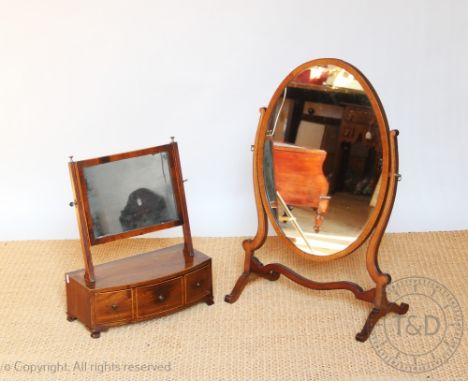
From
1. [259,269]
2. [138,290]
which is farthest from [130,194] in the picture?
[259,269]

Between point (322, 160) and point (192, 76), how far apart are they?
2.94 ft

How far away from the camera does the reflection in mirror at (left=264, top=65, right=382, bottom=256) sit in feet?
10.0

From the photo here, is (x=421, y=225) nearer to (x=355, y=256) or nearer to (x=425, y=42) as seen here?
(x=355, y=256)

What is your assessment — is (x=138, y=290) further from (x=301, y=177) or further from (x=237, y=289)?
(x=301, y=177)

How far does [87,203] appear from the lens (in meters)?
3.10

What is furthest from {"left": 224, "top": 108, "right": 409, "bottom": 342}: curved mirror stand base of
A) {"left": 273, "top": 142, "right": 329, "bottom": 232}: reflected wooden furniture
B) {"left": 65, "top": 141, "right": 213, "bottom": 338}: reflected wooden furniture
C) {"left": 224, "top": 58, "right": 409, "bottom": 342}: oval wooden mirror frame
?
{"left": 65, "top": 141, "right": 213, "bottom": 338}: reflected wooden furniture

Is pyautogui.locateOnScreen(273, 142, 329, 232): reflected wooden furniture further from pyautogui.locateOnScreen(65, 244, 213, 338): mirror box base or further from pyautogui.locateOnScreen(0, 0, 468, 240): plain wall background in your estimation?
pyautogui.locateOnScreen(0, 0, 468, 240): plain wall background

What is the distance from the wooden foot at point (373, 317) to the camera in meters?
3.12

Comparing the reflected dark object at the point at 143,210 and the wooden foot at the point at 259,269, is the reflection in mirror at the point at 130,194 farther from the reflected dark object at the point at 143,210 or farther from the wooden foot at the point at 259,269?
the wooden foot at the point at 259,269

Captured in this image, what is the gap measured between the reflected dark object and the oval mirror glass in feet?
1.28

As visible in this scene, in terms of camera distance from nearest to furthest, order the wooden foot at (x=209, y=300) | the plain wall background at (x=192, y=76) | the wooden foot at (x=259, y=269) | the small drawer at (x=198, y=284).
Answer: the small drawer at (x=198, y=284) → the wooden foot at (x=209, y=300) → the wooden foot at (x=259, y=269) → the plain wall background at (x=192, y=76)

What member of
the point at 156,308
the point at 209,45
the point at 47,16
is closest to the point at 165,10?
the point at 209,45

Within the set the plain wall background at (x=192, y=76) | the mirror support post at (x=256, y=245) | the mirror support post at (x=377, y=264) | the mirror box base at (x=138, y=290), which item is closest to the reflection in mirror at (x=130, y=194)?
the mirror box base at (x=138, y=290)

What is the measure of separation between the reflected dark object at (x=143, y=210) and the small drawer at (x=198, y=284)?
234 millimetres
